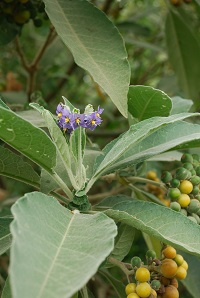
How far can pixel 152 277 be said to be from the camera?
0.84 meters

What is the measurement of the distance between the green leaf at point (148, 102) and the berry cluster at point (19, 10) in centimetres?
39

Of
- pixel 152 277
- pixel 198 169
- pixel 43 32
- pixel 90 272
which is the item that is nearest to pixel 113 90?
pixel 198 169

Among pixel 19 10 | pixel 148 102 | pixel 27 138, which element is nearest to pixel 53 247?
pixel 27 138

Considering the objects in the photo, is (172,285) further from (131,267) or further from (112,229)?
(112,229)

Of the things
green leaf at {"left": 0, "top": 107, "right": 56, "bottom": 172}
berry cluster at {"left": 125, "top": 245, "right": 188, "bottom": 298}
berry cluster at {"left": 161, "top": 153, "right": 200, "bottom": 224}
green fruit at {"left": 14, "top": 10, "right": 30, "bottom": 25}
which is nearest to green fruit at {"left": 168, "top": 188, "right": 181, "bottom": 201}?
berry cluster at {"left": 161, "top": 153, "right": 200, "bottom": 224}

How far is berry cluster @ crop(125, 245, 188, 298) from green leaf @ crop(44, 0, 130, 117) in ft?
0.82

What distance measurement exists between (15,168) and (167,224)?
0.30 m

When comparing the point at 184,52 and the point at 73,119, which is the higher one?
the point at 73,119

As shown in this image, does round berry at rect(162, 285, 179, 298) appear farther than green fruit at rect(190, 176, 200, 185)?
No

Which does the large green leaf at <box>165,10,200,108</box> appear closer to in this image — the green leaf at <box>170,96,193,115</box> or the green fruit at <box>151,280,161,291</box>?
the green leaf at <box>170,96,193,115</box>

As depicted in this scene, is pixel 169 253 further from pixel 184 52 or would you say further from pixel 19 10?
pixel 184 52

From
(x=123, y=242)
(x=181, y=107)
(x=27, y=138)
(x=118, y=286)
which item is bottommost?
(x=118, y=286)

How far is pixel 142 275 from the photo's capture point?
805mm

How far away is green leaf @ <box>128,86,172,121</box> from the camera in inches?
38.8
